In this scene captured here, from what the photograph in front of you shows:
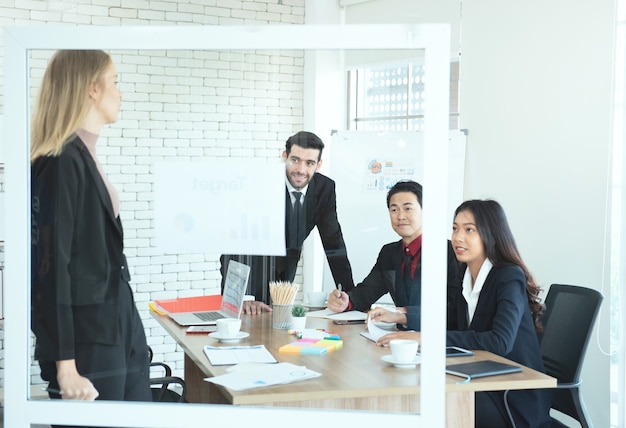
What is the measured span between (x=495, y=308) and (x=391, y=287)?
1234 mm

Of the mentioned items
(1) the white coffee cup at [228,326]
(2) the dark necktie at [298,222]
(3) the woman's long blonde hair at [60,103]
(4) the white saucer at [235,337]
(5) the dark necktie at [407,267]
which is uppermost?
(3) the woman's long blonde hair at [60,103]

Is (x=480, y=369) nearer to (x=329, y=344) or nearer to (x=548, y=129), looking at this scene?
(x=329, y=344)

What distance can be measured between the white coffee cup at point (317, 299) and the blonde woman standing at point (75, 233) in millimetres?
432

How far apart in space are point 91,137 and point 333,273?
65 centimetres

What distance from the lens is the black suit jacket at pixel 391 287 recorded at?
1763 millimetres

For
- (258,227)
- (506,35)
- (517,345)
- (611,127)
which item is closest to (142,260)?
(258,227)

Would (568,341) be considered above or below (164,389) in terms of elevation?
below

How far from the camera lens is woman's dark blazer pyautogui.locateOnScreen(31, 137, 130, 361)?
69.9 inches

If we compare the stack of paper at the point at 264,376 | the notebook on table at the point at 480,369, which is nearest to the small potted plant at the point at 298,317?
the stack of paper at the point at 264,376

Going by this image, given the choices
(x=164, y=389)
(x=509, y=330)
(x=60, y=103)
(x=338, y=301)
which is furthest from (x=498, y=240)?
(x=60, y=103)

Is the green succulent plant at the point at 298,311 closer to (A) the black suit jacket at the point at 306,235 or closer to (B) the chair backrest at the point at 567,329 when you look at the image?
(A) the black suit jacket at the point at 306,235

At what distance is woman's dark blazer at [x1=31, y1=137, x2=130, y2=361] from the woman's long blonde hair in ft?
0.09

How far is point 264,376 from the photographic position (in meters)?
1.79

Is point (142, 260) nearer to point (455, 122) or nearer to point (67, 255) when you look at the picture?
point (67, 255)
